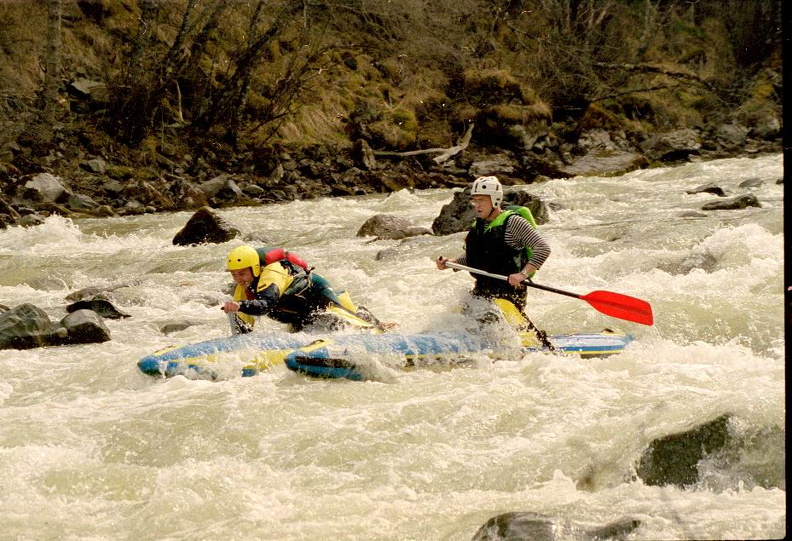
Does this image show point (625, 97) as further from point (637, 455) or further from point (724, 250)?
point (637, 455)

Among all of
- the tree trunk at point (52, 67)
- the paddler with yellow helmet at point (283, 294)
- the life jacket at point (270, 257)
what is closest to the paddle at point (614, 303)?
the paddler with yellow helmet at point (283, 294)

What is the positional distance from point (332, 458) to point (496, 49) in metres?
22.2

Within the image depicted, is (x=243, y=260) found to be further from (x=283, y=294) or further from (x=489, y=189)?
(x=489, y=189)

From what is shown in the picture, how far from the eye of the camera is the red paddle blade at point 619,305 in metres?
6.57

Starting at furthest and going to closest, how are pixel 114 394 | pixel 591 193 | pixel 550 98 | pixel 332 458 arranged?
pixel 550 98 → pixel 591 193 → pixel 114 394 → pixel 332 458

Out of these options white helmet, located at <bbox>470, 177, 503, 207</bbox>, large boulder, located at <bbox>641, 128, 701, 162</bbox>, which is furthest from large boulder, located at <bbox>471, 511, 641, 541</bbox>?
large boulder, located at <bbox>641, 128, 701, 162</bbox>

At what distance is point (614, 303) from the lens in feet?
22.0

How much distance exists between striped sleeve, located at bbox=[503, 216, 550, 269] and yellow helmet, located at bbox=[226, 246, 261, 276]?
5.69 ft

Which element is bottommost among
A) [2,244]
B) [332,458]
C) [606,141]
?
[606,141]

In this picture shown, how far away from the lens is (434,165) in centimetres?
1962

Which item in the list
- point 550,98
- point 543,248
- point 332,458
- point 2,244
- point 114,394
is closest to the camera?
point 332,458

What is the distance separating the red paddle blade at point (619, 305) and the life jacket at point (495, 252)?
532 millimetres

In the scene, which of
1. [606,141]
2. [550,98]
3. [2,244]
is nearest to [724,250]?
[2,244]

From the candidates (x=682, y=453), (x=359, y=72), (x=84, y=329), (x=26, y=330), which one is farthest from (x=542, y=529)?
(x=359, y=72)
